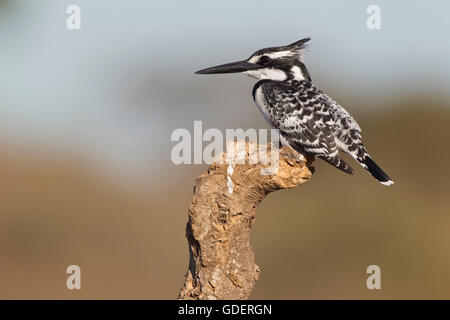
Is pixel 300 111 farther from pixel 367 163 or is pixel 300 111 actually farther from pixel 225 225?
pixel 225 225

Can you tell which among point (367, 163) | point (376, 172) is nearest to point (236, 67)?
point (367, 163)

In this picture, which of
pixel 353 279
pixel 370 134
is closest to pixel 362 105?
pixel 370 134

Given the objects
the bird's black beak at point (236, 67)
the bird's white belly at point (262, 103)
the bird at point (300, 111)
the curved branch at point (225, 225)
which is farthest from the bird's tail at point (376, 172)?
the bird's black beak at point (236, 67)

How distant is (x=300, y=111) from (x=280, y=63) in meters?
0.77

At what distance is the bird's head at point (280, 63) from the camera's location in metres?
6.10

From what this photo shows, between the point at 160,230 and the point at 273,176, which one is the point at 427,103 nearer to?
the point at 160,230

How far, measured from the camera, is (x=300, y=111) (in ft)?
18.4

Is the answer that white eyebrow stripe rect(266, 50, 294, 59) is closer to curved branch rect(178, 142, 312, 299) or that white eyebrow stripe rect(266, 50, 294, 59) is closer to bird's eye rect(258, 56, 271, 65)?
bird's eye rect(258, 56, 271, 65)

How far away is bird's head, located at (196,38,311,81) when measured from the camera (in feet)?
20.0

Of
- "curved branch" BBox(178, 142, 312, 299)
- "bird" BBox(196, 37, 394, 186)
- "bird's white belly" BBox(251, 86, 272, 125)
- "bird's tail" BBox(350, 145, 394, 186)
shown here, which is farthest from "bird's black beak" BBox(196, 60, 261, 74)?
"curved branch" BBox(178, 142, 312, 299)

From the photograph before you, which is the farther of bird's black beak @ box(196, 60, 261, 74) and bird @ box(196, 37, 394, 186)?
bird's black beak @ box(196, 60, 261, 74)

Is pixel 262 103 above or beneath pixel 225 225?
above

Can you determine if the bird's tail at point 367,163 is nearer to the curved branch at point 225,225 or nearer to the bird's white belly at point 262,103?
the bird's white belly at point 262,103

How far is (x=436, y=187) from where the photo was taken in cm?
1186
